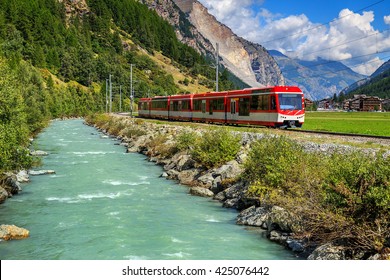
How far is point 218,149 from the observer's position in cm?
2447

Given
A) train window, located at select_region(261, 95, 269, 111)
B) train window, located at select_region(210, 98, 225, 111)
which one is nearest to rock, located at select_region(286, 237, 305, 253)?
train window, located at select_region(261, 95, 269, 111)

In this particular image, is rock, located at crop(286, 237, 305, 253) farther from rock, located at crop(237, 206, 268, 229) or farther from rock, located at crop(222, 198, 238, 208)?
rock, located at crop(222, 198, 238, 208)

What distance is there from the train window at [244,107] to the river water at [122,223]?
46.4ft

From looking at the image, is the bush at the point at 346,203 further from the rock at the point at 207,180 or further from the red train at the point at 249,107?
the red train at the point at 249,107

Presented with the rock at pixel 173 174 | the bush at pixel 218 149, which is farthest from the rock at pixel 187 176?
the bush at pixel 218 149

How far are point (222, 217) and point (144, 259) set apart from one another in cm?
519

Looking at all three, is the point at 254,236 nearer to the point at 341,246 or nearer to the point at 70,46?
the point at 341,246

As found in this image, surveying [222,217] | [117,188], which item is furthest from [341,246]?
[117,188]

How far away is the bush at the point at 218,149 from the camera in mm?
24125

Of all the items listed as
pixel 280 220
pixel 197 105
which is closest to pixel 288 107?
pixel 197 105

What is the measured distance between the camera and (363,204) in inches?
422

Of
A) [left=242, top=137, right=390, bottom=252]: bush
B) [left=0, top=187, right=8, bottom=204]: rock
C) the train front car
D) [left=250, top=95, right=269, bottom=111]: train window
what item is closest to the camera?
[left=242, top=137, right=390, bottom=252]: bush

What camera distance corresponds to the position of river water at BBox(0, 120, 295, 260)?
12297 mm

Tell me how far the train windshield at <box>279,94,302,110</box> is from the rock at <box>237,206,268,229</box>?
17.8 meters
